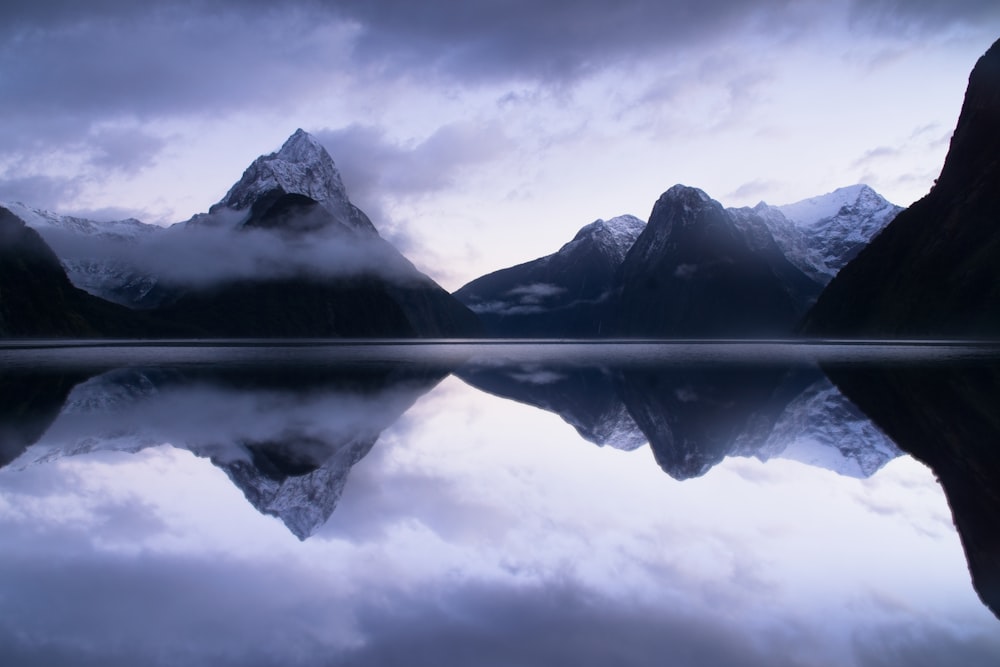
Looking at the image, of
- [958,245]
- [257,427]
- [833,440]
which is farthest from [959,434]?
[958,245]

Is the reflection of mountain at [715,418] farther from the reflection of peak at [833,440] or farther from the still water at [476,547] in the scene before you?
the still water at [476,547]

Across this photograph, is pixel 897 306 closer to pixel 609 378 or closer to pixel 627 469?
pixel 609 378

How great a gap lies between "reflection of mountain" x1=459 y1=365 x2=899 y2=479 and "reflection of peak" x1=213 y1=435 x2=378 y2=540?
32.3 ft

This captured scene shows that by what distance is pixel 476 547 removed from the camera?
543 inches

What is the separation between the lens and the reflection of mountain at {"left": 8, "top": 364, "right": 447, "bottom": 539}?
1845 centimetres

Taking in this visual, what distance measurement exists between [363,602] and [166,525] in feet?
22.7

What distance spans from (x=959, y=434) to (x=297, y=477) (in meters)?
21.5

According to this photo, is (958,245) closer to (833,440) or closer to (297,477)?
(833,440)

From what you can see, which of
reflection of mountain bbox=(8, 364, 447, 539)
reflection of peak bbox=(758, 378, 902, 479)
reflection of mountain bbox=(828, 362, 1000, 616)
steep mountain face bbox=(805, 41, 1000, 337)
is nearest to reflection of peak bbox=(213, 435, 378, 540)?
reflection of mountain bbox=(8, 364, 447, 539)

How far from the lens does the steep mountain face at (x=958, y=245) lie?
154750 mm

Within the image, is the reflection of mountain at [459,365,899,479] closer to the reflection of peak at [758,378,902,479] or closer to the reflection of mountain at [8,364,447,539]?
the reflection of peak at [758,378,902,479]

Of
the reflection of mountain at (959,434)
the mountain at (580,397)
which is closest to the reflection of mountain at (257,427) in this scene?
the mountain at (580,397)

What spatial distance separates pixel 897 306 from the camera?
17925cm

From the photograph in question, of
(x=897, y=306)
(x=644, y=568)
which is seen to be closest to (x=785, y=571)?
(x=644, y=568)
